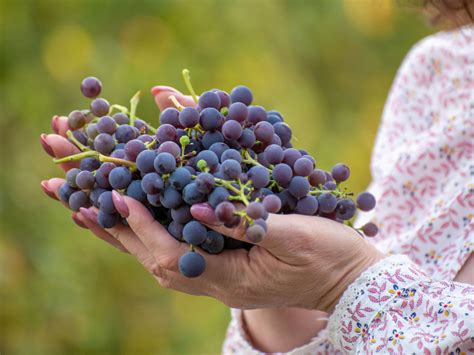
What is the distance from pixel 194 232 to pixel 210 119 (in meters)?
0.14

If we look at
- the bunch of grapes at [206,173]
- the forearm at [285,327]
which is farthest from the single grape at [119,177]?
the forearm at [285,327]

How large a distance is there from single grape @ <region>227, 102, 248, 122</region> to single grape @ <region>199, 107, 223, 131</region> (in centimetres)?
1

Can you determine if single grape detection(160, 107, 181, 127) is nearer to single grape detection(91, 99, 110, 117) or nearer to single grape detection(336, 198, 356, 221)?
single grape detection(91, 99, 110, 117)

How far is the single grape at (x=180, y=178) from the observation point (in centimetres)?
75

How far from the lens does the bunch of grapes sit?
0.74m

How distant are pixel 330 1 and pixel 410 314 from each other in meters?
1.96

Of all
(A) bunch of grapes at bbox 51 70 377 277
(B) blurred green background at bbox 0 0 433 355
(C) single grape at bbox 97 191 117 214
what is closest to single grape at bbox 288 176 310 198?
(A) bunch of grapes at bbox 51 70 377 277

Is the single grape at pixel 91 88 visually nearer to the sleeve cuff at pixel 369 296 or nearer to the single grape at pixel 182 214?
the single grape at pixel 182 214

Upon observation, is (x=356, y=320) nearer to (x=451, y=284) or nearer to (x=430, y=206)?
(x=451, y=284)

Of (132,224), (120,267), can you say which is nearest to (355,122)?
(120,267)

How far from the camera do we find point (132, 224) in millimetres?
802

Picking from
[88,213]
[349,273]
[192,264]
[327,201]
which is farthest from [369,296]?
[88,213]

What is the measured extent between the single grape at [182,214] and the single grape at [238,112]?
0.12m

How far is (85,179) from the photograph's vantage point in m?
0.82
